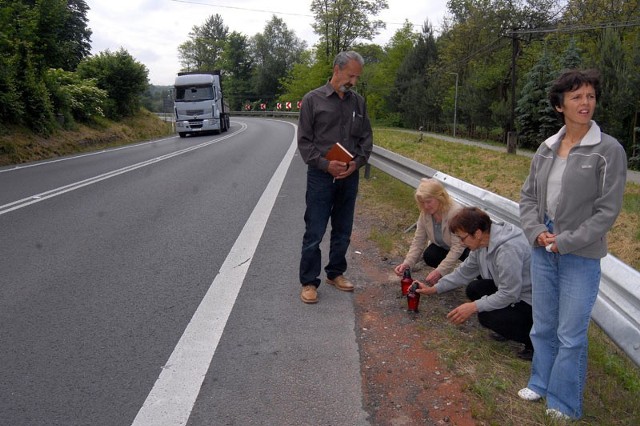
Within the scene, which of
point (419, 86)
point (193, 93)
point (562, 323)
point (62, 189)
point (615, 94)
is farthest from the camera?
point (419, 86)

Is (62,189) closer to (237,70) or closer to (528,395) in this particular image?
(528,395)

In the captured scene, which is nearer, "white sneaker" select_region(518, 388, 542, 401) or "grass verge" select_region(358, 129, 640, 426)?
"grass verge" select_region(358, 129, 640, 426)

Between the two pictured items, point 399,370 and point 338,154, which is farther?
point 338,154

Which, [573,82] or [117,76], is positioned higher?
[117,76]

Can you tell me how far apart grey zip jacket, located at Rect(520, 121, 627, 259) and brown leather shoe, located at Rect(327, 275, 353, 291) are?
2.23 meters

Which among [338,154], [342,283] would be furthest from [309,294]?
[338,154]

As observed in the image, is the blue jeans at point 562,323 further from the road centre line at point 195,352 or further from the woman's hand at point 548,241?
Result: the road centre line at point 195,352

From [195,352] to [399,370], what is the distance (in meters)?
1.27

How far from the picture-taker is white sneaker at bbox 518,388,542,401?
2982 mm

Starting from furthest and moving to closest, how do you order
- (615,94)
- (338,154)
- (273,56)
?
(273,56) < (615,94) < (338,154)

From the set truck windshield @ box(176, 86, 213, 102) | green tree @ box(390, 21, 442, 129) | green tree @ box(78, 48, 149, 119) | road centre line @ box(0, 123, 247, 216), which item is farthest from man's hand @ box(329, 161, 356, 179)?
green tree @ box(390, 21, 442, 129)

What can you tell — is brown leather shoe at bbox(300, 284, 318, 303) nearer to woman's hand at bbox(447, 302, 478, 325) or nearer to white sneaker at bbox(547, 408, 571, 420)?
woman's hand at bbox(447, 302, 478, 325)

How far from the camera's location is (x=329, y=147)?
14.6ft

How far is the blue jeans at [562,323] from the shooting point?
269cm
